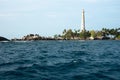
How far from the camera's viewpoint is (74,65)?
2214cm

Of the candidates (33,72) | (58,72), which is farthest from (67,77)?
(33,72)

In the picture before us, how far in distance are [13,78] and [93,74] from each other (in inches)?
209

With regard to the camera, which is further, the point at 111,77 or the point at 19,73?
the point at 19,73

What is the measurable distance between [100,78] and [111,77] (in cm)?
79

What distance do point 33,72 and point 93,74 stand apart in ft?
14.1

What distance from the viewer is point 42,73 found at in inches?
717

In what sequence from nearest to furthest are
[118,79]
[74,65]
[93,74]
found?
1. [118,79]
2. [93,74]
3. [74,65]

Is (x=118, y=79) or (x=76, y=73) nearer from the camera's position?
(x=118, y=79)

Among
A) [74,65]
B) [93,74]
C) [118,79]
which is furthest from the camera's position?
[74,65]

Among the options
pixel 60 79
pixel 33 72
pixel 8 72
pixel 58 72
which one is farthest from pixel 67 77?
pixel 8 72

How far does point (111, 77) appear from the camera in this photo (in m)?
16.8

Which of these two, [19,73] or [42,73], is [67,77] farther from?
[19,73]

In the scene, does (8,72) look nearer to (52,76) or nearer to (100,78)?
(52,76)

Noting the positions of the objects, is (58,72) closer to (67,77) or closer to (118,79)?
(67,77)
